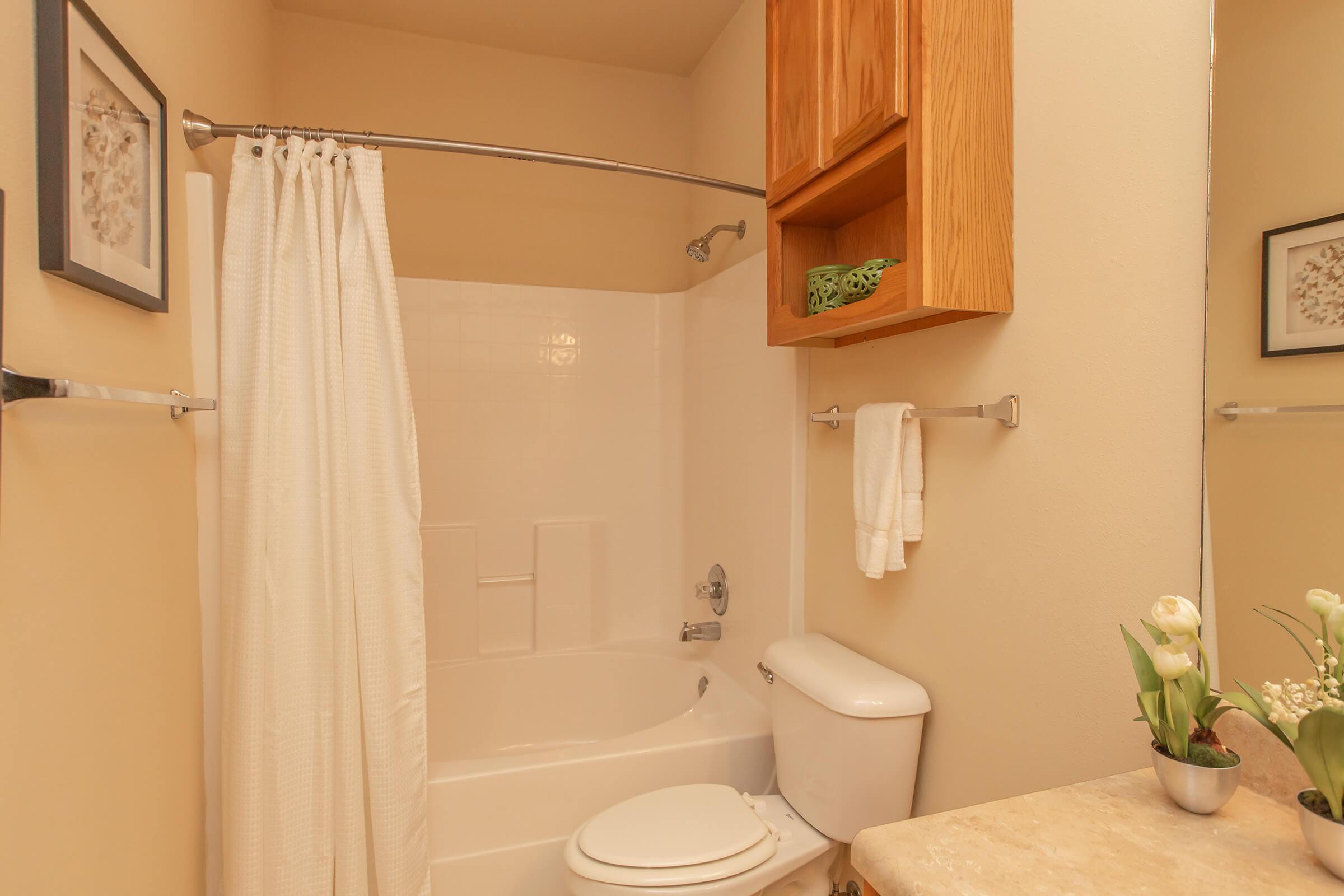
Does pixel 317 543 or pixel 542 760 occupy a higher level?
pixel 317 543

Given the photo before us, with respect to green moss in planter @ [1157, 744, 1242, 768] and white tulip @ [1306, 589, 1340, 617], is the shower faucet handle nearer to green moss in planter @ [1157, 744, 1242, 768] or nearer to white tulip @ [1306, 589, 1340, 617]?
green moss in planter @ [1157, 744, 1242, 768]

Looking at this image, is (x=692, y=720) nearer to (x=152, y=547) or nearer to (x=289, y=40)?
(x=152, y=547)

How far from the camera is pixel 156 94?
1.15 m

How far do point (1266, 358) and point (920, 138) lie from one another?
0.58m

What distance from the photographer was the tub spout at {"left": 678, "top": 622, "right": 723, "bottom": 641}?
224cm

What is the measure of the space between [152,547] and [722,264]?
1.82m

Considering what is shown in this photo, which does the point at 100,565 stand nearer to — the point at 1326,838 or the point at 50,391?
the point at 50,391

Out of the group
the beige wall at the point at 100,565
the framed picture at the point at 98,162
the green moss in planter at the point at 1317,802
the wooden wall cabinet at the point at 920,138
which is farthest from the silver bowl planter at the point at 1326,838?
the framed picture at the point at 98,162

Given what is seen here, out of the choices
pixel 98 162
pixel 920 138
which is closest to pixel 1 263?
pixel 98 162

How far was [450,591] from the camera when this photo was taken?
8.03 ft

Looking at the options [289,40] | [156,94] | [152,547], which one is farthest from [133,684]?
[289,40]

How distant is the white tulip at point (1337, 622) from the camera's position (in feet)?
2.03

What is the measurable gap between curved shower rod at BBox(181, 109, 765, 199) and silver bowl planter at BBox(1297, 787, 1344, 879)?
1.59m

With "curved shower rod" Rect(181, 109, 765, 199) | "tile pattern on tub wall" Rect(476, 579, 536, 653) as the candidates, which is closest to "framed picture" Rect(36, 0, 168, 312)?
"curved shower rod" Rect(181, 109, 765, 199)
